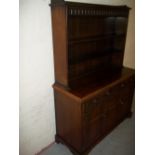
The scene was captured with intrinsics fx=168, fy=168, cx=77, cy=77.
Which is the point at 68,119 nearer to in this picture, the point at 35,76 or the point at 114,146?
the point at 35,76

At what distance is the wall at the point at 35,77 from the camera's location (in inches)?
Answer: 61.2

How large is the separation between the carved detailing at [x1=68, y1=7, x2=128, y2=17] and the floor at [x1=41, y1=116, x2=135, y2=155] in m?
1.59

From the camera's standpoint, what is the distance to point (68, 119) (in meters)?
1.89

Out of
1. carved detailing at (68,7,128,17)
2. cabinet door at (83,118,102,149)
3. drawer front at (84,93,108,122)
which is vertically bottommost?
cabinet door at (83,118,102,149)

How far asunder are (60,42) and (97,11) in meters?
0.56

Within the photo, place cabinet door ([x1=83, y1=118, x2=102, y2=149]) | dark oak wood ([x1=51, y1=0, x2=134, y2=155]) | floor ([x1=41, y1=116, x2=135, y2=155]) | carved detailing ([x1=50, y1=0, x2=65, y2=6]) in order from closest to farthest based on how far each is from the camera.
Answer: carved detailing ([x1=50, y1=0, x2=65, y2=6]) → dark oak wood ([x1=51, y1=0, x2=134, y2=155]) → cabinet door ([x1=83, y1=118, x2=102, y2=149]) → floor ([x1=41, y1=116, x2=135, y2=155])

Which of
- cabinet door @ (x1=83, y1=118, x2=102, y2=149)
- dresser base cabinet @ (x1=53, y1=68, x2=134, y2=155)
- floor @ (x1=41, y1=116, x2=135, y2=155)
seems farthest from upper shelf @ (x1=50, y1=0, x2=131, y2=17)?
floor @ (x1=41, y1=116, x2=135, y2=155)

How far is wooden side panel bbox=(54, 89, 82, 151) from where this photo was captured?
1758mm

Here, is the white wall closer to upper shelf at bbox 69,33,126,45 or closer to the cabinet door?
upper shelf at bbox 69,33,126,45

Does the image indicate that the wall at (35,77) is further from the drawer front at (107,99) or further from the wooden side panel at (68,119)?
the drawer front at (107,99)

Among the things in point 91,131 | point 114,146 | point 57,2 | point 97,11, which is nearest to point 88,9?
point 97,11

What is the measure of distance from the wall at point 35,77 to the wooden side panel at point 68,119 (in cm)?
10

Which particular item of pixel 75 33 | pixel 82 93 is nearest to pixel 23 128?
pixel 82 93
